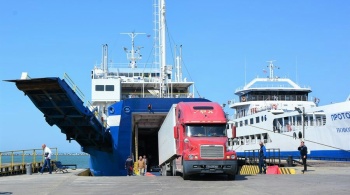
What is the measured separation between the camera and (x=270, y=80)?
190 feet

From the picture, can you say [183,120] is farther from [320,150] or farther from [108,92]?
[320,150]

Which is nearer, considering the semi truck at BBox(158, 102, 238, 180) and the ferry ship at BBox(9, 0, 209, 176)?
the semi truck at BBox(158, 102, 238, 180)

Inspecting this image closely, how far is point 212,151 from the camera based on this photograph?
1848 cm

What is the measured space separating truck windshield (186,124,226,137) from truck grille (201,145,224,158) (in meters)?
0.77

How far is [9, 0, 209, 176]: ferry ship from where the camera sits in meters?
24.9

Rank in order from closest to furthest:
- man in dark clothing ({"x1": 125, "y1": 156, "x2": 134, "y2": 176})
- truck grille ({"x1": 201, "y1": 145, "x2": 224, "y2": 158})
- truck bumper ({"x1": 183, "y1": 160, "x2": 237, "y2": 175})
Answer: truck bumper ({"x1": 183, "y1": 160, "x2": 237, "y2": 175}), truck grille ({"x1": 201, "y1": 145, "x2": 224, "y2": 158}), man in dark clothing ({"x1": 125, "y1": 156, "x2": 134, "y2": 176})

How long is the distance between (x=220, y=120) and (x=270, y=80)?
1559 inches

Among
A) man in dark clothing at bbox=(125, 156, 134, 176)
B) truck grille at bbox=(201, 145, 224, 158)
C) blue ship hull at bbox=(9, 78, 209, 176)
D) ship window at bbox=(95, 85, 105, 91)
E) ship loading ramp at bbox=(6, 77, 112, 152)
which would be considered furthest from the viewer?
ship window at bbox=(95, 85, 105, 91)

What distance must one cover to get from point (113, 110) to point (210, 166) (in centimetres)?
1372

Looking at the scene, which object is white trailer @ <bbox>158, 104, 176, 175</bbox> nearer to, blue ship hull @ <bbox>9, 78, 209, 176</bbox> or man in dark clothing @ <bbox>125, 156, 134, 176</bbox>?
man in dark clothing @ <bbox>125, 156, 134, 176</bbox>

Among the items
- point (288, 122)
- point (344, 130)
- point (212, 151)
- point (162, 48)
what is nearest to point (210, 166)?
point (212, 151)

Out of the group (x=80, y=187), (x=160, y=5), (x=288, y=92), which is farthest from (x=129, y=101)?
(x=288, y=92)

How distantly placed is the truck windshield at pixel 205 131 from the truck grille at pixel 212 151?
0.77 metres

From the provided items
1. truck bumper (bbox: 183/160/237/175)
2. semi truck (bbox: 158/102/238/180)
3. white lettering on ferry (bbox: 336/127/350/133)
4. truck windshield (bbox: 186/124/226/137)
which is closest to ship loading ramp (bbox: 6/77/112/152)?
semi truck (bbox: 158/102/238/180)
